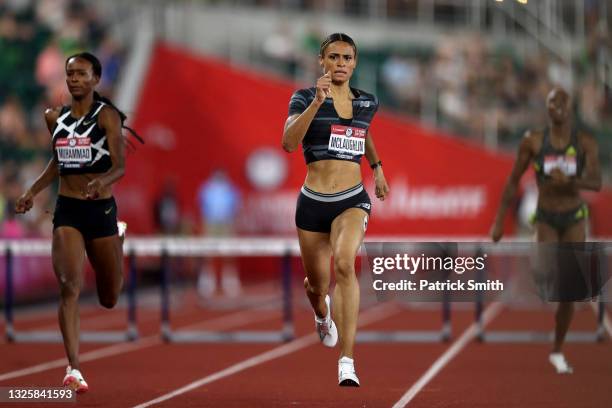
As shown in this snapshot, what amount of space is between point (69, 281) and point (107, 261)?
332 mm

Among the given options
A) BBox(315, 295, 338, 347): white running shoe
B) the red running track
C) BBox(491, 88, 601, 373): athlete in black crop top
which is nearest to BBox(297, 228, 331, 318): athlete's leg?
BBox(315, 295, 338, 347): white running shoe

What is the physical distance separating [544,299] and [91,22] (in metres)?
13.7

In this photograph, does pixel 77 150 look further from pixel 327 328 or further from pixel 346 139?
pixel 327 328

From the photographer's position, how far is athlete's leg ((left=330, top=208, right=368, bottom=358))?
25.5ft

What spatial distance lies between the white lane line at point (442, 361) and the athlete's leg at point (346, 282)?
1.80 ft

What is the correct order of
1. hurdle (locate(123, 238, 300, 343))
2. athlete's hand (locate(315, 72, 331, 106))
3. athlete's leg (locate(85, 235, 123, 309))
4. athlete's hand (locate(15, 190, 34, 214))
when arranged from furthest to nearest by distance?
1. hurdle (locate(123, 238, 300, 343))
2. athlete's leg (locate(85, 235, 123, 309))
3. athlete's hand (locate(15, 190, 34, 214))
4. athlete's hand (locate(315, 72, 331, 106))

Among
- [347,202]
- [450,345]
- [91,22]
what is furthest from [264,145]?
[347,202]

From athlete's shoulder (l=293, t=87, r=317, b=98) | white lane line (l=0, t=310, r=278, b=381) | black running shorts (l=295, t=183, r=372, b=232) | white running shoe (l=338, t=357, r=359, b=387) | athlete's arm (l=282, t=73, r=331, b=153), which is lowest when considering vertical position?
white lane line (l=0, t=310, r=278, b=381)

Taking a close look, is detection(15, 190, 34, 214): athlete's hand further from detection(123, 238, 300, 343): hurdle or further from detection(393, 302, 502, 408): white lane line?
detection(123, 238, 300, 343): hurdle

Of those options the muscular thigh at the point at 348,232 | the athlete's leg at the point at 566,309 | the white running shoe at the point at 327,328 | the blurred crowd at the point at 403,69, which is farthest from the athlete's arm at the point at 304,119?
the blurred crowd at the point at 403,69

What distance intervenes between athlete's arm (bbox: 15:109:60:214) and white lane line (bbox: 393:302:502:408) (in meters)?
2.66

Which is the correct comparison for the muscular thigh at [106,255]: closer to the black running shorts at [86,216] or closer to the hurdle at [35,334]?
the black running shorts at [86,216]

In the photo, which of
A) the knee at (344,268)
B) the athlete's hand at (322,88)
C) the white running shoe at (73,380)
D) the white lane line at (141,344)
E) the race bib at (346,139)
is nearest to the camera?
the athlete's hand at (322,88)

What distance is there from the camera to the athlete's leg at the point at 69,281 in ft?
27.0
